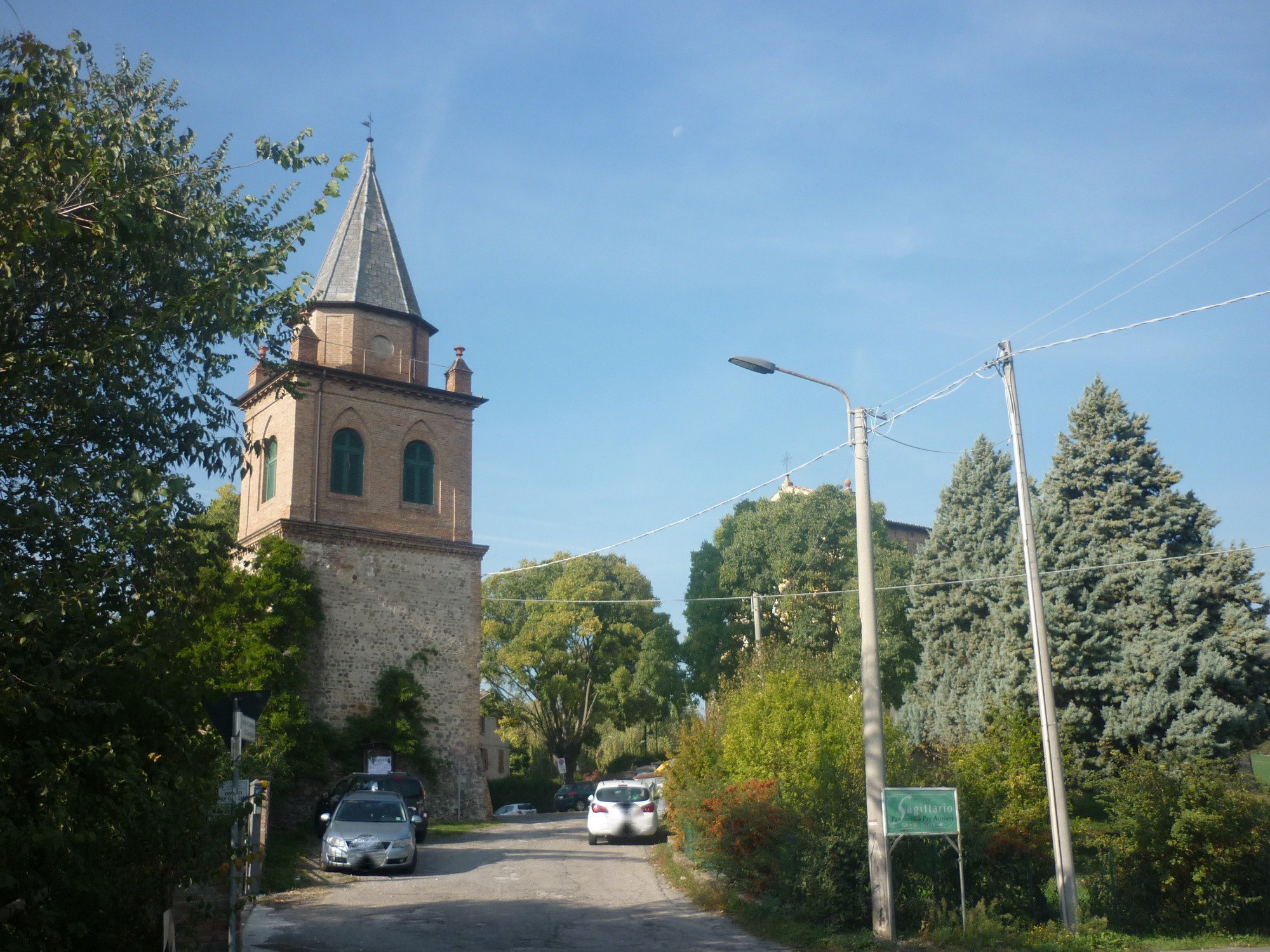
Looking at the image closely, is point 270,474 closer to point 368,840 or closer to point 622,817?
point 622,817

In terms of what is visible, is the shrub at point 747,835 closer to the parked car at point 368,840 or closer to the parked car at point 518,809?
the parked car at point 368,840

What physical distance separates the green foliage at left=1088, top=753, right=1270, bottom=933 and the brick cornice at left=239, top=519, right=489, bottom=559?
21.8 meters

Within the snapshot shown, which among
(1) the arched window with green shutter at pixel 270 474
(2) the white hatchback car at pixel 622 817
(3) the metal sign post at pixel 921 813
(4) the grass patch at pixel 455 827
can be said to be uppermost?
(1) the arched window with green shutter at pixel 270 474

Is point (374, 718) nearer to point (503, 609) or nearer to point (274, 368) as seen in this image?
point (274, 368)

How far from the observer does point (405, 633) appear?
32094 mm

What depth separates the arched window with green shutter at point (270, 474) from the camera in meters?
32.9

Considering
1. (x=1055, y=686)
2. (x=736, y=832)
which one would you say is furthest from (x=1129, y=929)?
(x=1055, y=686)

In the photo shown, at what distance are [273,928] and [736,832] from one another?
684 centimetres

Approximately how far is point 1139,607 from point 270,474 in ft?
83.2

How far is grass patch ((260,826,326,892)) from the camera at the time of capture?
17.8 meters

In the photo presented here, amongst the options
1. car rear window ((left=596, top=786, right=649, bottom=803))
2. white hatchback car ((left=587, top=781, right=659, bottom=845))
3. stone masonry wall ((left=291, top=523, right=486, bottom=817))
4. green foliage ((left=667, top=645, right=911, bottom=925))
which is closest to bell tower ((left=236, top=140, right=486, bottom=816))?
stone masonry wall ((left=291, top=523, right=486, bottom=817))

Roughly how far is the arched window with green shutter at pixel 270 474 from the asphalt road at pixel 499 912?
14831 mm

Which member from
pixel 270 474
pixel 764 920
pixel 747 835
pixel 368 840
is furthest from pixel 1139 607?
pixel 270 474

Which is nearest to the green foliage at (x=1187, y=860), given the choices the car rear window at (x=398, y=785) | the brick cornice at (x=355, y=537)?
the car rear window at (x=398, y=785)
